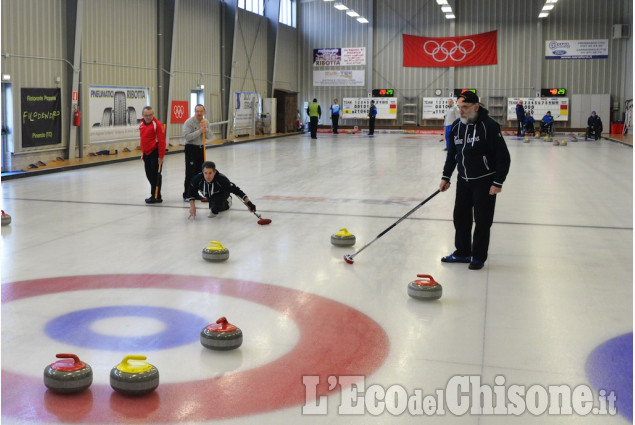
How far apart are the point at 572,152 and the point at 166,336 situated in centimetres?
2224

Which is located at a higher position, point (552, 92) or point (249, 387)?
point (552, 92)

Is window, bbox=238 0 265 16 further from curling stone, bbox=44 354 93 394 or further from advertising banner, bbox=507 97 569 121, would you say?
curling stone, bbox=44 354 93 394

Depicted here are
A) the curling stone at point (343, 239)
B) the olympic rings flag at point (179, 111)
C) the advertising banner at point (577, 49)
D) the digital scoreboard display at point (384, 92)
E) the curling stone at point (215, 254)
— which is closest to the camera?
the curling stone at point (215, 254)

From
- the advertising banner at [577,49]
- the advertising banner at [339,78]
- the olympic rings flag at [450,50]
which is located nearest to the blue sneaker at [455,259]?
the olympic rings flag at [450,50]

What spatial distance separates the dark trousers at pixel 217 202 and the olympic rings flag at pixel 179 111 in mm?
16713

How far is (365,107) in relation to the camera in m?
42.2

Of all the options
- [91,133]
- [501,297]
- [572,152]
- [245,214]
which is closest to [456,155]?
[501,297]

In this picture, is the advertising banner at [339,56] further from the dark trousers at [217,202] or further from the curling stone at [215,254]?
the curling stone at [215,254]

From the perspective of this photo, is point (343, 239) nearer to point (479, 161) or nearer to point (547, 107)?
point (479, 161)

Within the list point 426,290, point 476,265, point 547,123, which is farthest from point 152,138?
point 547,123

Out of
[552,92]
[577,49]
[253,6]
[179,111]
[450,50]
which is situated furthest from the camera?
[450,50]

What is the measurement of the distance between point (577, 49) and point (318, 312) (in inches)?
1460

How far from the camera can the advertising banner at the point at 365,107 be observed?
41862 mm

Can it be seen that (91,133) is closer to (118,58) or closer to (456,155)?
(118,58)
